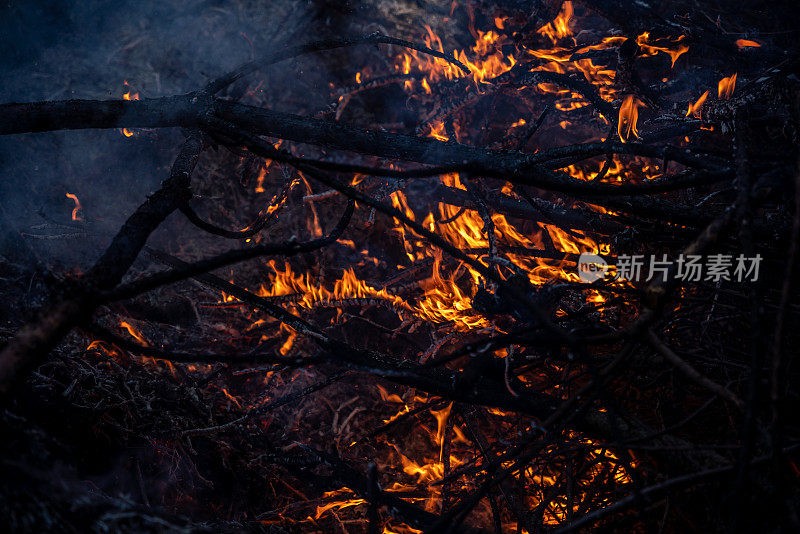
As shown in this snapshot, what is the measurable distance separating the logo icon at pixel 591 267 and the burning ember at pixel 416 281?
21 mm

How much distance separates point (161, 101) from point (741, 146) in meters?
3.03

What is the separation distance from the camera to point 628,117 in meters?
4.18

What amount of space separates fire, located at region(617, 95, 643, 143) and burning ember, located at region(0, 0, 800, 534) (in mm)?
Answer: 34

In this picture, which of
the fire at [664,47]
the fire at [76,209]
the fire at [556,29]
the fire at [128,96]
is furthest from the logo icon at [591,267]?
the fire at [76,209]

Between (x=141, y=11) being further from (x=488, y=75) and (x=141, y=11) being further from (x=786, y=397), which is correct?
(x=786, y=397)

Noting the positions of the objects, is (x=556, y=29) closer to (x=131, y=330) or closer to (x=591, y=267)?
(x=591, y=267)

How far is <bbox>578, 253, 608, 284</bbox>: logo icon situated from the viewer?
12.1ft

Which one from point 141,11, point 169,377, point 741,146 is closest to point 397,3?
point 141,11

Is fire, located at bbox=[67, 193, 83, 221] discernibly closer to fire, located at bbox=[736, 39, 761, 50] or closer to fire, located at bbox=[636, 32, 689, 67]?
fire, located at bbox=[636, 32, 689, 67]

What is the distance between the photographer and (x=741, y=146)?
1.77m

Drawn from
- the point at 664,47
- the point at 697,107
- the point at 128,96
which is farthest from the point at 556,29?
the point at 128,96

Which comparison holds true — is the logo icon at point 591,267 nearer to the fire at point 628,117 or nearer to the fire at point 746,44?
the fire at point 628,117

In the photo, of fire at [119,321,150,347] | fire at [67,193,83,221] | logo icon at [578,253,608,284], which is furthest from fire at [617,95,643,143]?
fire at [67,193,83,221]

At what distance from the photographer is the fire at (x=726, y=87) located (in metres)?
4.02
